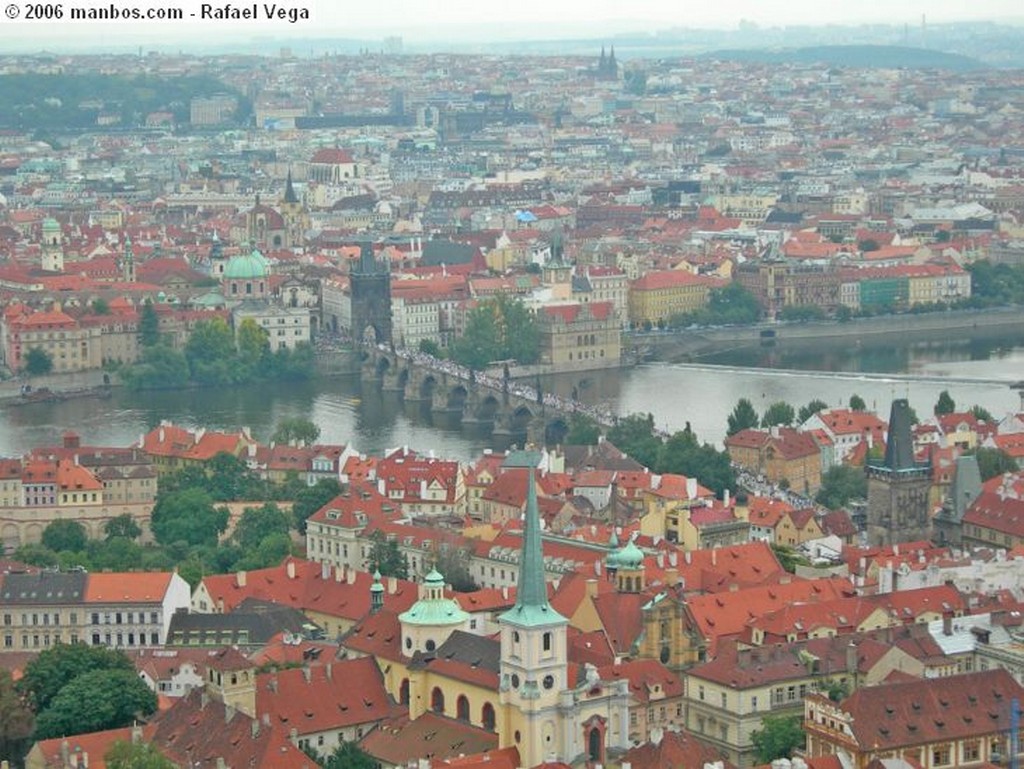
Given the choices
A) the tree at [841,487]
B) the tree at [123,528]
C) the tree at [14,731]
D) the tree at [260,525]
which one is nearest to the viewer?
the tree at [14,731]

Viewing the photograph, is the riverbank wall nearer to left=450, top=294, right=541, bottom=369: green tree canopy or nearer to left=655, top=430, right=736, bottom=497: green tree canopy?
left=450, top=294, right=541, bottom=369: green tree canopy

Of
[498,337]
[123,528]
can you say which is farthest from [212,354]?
[123,528]

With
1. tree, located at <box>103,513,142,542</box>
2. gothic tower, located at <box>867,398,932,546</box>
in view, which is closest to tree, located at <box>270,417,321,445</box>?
tree, located at <box>103,513,142,542</box>

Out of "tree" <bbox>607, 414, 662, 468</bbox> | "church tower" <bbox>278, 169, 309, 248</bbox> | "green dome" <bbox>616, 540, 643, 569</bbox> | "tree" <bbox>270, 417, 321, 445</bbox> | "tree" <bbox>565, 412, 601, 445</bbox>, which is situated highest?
"green dome" <bbox>616, 540, 643, 569</bbox>

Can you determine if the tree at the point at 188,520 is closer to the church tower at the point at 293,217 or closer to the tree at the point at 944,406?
the tree at the point at 944,406

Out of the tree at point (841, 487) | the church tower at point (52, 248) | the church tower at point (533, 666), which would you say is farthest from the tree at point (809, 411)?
the church tower at point (52, 248)

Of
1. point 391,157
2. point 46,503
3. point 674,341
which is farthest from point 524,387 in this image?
point 391,157
